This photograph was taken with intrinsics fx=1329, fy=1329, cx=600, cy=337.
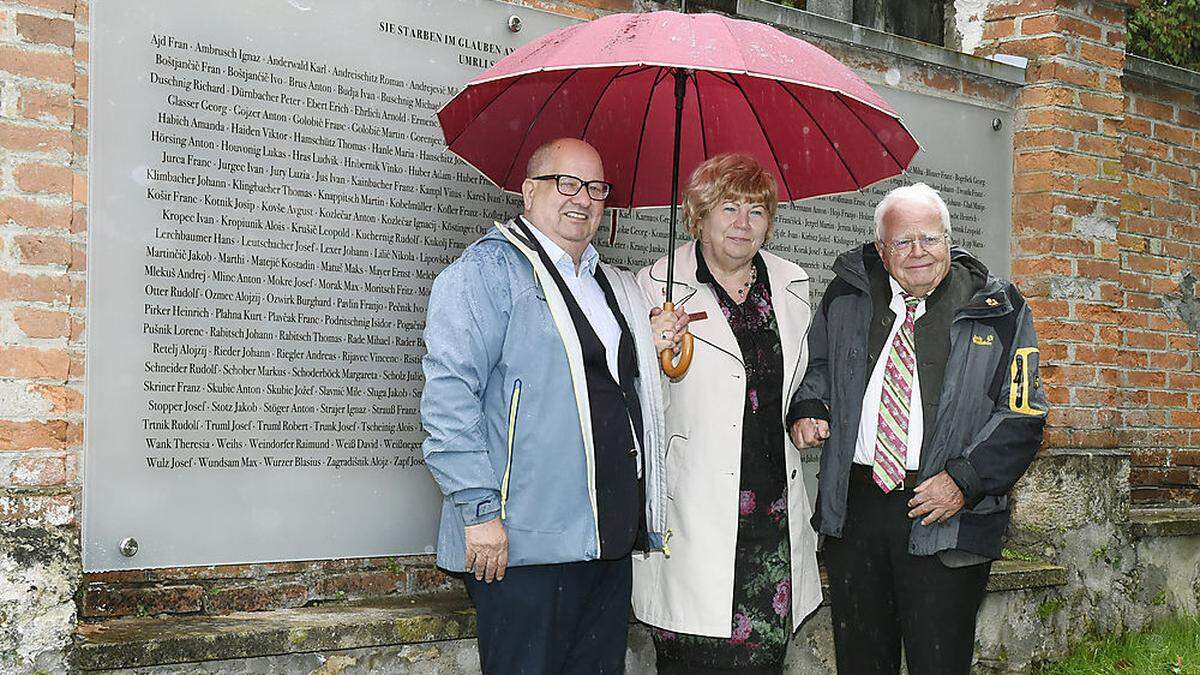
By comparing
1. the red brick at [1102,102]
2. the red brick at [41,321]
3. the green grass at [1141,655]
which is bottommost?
the green grass at [1141,655]

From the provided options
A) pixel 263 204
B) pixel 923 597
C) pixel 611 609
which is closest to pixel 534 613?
pixel 611 609

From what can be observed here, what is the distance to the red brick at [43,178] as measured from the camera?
3.42 meters

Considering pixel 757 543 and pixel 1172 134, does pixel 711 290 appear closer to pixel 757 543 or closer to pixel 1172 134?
pixel 757 543

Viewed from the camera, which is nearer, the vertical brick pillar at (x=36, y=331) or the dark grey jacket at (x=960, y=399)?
the vertical brick pillar at (x=36, y=331)

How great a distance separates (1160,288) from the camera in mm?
6789

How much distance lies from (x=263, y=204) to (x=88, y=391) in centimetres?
72

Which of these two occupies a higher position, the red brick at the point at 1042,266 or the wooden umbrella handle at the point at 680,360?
the red brick at the point at 1042,266

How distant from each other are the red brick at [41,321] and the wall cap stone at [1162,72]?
5198 mm

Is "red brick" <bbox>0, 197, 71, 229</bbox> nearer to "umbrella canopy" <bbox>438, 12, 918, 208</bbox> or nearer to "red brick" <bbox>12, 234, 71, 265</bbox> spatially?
"red brick" <bbox>12, 234, 71, 265</bbox>

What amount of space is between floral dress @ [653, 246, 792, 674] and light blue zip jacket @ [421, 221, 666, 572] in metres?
0.59

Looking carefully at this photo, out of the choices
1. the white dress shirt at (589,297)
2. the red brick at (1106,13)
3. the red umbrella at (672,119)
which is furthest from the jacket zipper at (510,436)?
the red brick at (1106,13)

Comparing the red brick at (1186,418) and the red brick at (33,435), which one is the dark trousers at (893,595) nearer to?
the red brick at (33,435)

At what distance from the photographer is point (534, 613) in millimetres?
3340

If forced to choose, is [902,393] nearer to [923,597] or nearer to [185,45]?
[923,597]
